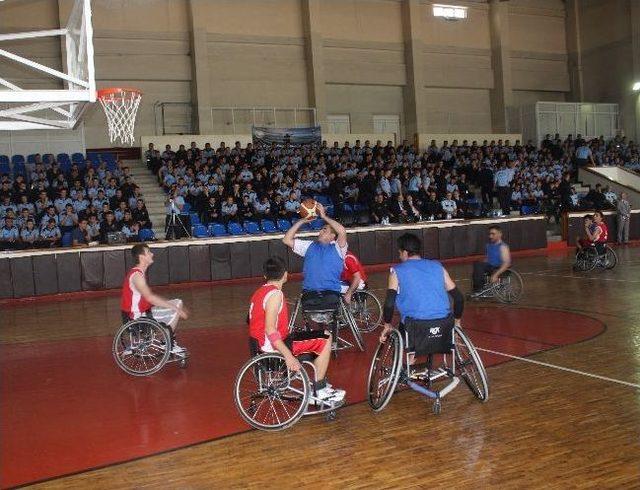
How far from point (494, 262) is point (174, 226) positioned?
8.19 m

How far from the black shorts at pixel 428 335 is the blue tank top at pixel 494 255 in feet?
17.0

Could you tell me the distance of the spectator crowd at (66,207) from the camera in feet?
46.3

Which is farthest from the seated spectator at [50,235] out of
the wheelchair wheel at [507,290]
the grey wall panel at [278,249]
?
the wheelchair wheel at [507,290]

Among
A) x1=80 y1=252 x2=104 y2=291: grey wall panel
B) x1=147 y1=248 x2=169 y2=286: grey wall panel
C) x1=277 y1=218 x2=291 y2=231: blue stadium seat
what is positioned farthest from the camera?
x1=277 y1=218 x2=291 y2=231: blue stadium seat

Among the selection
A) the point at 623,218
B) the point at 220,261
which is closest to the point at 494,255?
the point at 220,261

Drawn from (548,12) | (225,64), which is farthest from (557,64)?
(225,64)

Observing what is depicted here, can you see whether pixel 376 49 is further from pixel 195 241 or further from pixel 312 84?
pixel 195 241

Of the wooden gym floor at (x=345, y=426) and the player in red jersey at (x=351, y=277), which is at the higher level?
the player in red jersey at (x=351, y=277)

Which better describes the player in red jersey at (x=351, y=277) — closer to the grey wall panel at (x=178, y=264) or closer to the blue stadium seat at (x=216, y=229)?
the grey wall panel at (x=178, y=264)

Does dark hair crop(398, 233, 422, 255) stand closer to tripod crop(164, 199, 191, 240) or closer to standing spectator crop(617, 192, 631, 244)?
tripod crop(164, 199, 191, 240)

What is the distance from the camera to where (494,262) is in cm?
978

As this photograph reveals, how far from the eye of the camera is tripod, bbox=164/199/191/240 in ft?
50.0

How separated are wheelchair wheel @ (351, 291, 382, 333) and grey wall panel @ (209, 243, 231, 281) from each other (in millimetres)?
6781

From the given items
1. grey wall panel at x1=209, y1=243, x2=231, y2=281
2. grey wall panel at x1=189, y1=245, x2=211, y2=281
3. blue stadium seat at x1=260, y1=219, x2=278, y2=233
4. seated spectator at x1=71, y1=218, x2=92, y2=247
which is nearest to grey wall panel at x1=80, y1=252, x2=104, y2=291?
seated spectator at x1=71, y1=218, x2=92, y2=247
